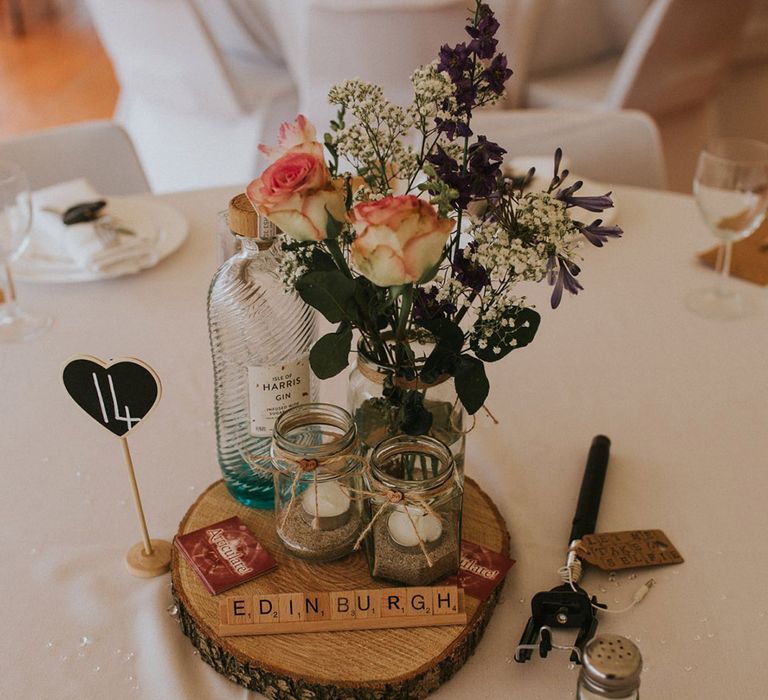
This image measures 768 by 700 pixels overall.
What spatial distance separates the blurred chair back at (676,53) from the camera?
2.46 metres

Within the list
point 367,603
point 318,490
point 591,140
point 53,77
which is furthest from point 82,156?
point 53,77

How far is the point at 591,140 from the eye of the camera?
1823 mm

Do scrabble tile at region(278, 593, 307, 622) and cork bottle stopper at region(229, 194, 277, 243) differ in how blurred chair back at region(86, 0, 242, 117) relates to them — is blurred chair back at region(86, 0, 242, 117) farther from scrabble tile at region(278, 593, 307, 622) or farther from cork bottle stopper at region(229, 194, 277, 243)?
scrabble tile at region(278, 593, 307, 622)

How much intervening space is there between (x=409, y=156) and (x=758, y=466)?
543 mm

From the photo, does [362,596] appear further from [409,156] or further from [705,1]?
[705,1]

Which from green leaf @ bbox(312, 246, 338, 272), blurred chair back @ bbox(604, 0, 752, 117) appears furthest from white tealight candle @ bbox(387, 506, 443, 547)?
blurred chair back @ bbox(604, 0, 752, 117)

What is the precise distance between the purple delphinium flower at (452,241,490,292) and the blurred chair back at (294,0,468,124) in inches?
68.7

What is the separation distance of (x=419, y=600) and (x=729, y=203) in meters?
0.80

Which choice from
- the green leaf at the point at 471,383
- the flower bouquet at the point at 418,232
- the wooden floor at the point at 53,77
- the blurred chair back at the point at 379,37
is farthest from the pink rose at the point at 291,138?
the wooden floor at the point at 53,77

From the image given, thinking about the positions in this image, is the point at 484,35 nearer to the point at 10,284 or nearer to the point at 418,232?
the point at 418,232

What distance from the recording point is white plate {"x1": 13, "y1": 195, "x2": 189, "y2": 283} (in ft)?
4.40

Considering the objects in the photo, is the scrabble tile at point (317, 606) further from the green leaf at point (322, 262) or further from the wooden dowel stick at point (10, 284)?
the wooden dowel stick at point (10, 284)

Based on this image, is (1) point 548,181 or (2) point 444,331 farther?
(1) point 548,181

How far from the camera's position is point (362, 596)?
2.48 feet
